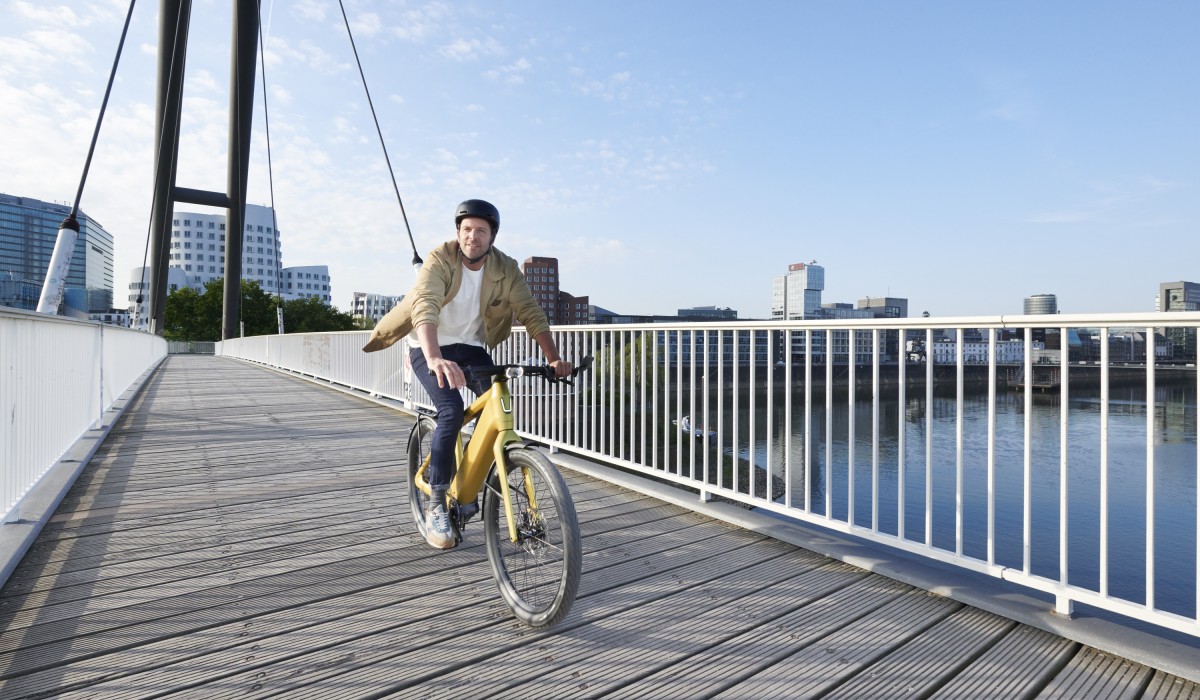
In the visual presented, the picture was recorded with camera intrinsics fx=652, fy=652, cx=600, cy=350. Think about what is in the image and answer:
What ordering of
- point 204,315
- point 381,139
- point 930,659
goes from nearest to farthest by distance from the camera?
point 930,659 < point 381,139 < point 204,315

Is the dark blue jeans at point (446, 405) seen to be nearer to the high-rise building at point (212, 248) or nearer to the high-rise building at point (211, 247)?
the high-rise building at point (212, 248)

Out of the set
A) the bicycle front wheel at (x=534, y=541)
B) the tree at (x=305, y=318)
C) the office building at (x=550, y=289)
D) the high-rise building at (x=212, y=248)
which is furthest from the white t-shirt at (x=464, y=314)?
the high-rise building at (x=212, y=248)

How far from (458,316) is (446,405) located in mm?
370

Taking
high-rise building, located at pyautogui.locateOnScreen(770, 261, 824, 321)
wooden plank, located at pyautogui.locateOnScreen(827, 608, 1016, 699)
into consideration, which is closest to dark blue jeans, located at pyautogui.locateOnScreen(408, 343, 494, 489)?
wooden plank, located at pyautogui.locateOnScreen(827, 608, 1016, 699)

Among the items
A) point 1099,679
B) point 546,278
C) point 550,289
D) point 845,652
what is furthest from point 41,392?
point 546,278

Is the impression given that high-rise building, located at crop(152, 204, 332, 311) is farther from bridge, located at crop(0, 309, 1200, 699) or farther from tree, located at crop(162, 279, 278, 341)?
bridge, located at crop(0, 309, 1200, 699)

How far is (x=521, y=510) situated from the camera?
84.7 inches

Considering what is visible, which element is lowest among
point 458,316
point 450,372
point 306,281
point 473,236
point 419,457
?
point 419,457

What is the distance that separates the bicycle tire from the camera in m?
3.04

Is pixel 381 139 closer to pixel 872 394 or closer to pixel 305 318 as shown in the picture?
pixel 872 394

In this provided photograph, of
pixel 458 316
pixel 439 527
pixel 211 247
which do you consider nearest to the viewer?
pixel 458 316

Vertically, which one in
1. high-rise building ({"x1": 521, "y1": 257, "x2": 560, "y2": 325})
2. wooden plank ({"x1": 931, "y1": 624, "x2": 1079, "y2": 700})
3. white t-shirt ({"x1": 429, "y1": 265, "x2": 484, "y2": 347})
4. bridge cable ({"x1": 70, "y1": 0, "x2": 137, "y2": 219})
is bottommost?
wooden plank ({"x1": 931, "y1": 624, "x2": 1079, "y2": 700})

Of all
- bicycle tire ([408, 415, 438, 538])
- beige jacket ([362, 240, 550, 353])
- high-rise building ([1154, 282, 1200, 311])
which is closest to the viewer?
high-rise building ([1154, 282, 1200, 311])

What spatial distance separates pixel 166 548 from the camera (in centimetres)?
288
